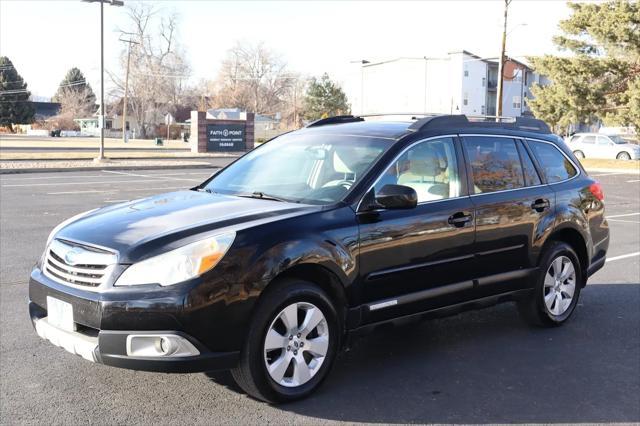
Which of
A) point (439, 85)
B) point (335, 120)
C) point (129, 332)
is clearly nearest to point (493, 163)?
point (335, 120)

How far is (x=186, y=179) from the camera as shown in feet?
75.8

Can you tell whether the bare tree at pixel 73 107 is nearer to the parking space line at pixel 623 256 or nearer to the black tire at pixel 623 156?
the black tire at pixel 623 156

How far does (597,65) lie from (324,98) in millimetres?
61049

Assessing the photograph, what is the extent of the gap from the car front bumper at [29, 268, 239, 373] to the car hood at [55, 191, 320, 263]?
266 millimetres

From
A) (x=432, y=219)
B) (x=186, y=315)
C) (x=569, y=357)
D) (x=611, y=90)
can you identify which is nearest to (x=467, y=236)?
(x=432, y=219)

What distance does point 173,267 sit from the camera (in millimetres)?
3646

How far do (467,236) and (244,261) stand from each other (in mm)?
1957

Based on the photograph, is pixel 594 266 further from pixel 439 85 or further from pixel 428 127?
pixel 439 85

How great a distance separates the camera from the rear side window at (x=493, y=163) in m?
5.23

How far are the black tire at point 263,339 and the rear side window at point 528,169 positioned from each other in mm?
2436

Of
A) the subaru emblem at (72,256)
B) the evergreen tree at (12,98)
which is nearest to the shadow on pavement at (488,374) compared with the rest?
the subaru emblem at (72,256)

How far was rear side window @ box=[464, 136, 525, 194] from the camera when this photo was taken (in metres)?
5.23

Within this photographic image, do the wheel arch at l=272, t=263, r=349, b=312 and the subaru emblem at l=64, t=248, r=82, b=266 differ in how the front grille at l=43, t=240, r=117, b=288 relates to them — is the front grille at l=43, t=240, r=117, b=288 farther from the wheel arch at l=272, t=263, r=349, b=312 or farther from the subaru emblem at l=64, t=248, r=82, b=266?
the wheel arch at l=272, t=263, r=349, b=312

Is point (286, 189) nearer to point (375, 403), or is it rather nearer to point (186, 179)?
point (375, 403)
